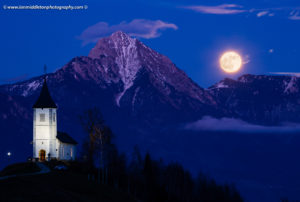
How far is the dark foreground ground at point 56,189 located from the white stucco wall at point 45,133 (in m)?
26.2

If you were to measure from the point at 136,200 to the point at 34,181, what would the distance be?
24.9 m

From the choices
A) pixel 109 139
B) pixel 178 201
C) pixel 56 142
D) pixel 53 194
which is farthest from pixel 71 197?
pixel 178 201

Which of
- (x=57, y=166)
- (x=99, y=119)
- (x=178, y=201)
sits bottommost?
(x=178, y=201)

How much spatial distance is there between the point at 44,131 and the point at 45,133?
0.50 metres

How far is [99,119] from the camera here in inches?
5202

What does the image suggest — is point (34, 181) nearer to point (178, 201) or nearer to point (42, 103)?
point (42, 103)

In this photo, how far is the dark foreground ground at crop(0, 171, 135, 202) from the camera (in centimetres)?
8350

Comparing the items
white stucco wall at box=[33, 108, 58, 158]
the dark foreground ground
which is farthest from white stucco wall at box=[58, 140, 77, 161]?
the dark foreground ground

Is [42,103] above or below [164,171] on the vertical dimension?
above

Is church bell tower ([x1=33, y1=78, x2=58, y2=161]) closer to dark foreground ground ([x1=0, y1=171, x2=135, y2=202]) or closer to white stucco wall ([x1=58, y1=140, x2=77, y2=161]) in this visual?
white stucco wall ([x1=58, y1=140, x2=77, y2=161])

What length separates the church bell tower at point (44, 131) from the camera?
143750mm

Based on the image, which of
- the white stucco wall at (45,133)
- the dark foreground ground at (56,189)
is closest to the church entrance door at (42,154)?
the white stucco wall at (45,133)

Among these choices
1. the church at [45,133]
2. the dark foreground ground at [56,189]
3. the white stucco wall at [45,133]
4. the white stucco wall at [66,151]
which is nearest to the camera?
the dark foreground ground at [56,189]

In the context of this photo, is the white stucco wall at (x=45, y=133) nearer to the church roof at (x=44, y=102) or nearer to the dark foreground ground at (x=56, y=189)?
the church roof at (x=44, y=102)
